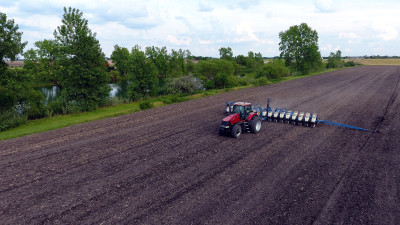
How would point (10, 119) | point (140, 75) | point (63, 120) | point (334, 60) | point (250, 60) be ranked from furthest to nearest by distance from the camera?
point (334, 60) < point (250, 60) < point (140, 75) < point (63, 120) < point (10, 119)

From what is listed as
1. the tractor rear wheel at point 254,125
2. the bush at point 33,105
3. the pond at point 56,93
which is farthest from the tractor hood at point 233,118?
the pond at point 56,93

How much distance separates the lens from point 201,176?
31.9 ft

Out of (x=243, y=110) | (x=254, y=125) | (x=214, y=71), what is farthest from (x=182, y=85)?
(x=254, y=125)

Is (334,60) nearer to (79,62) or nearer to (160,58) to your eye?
(160,58)

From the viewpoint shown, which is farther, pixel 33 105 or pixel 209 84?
pixel 209 84

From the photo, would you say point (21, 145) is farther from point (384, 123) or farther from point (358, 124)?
point (384, 123)

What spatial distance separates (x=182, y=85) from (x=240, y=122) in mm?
23360

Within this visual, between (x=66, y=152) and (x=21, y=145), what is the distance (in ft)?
11.8

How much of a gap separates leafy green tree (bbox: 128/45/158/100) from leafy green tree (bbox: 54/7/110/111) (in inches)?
201

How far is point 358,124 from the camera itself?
16.9m

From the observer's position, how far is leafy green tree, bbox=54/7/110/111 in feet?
78.0

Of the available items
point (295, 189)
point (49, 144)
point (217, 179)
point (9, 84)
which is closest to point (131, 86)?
point (9, 84)

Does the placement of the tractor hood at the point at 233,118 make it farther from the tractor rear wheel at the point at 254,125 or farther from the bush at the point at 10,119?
the bush at the point at 10,119

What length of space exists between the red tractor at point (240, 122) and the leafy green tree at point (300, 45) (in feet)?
176
